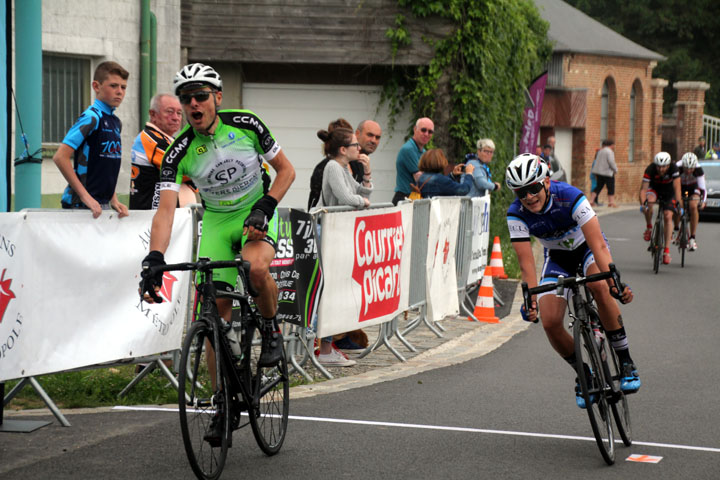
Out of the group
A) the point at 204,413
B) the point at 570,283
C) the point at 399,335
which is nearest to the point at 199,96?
the point at 204,413

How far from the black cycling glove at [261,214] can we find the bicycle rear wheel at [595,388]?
1889mm

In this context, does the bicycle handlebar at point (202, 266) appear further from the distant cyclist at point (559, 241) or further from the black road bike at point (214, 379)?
the distant cyclist at point (559, 241)

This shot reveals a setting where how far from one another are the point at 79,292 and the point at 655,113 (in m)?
47.3

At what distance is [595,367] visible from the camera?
6719 millimetres

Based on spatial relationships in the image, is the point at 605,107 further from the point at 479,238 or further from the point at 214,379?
the point at 214,379

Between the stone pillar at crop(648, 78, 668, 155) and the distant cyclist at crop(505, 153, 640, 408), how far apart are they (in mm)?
45371

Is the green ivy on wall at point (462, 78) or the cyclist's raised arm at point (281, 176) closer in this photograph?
the cyclist's raised arm at point (281, 176)

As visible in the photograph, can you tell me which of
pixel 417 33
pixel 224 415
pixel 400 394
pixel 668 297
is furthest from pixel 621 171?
pixel 224 415

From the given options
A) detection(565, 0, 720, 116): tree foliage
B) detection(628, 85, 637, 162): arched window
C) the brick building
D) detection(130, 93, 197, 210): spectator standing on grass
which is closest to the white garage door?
detection(130, 93, 197, 210): spectator standing on grass

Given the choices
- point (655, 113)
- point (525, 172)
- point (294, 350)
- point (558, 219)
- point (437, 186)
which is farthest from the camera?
point (655, 113)

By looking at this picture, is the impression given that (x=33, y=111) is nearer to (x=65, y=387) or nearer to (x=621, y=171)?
(x=65, y=387)

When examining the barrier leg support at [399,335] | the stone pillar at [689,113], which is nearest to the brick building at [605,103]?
the stone pillar at [689,113]

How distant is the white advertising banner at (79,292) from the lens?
22.2ft

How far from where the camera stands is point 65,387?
825cm
